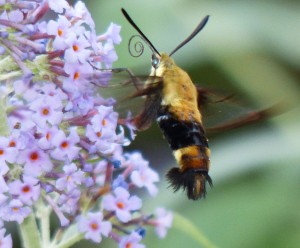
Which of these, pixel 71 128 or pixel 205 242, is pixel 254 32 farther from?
pixel 71 128

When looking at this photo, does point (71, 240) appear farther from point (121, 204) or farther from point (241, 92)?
point (241, 92)

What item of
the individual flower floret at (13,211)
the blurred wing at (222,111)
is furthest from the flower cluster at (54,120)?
the blurred wing at (222,111)

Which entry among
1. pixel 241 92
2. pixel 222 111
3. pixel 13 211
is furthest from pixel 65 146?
pixel 241 92

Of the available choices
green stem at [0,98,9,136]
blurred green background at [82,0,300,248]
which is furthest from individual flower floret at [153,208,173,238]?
blurred green background at [82,0,300,248]

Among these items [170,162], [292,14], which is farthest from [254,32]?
[170,162]

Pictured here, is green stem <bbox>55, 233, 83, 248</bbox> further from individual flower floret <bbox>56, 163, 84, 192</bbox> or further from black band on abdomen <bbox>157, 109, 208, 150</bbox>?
black band on abdomen <bbox>157, 109, 208, 150</bbox>

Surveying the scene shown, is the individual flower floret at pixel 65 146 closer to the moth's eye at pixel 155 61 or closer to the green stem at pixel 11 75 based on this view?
the green stem at pixel 11 75
